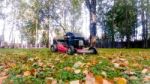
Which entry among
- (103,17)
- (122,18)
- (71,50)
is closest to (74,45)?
(71,50)

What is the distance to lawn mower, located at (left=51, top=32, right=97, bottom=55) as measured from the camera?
43.9ft

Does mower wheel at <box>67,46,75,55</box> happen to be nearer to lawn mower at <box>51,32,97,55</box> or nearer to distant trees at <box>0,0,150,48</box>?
lawn mower at <box>51,32,97,55</box>

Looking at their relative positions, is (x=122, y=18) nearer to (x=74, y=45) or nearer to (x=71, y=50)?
(x=74, y=45)

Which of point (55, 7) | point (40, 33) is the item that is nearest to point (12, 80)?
point (55, 7)

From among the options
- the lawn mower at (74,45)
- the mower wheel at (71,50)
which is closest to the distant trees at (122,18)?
the lawn mower at (74,45)

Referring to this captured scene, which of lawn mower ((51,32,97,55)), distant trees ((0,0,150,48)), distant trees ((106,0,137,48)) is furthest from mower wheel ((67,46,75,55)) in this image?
distant trees ((106,0,137,48))

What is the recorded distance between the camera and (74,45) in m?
14.1

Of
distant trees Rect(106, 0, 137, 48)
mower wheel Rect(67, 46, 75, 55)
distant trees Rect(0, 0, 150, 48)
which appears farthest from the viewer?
distant trees Rect(106, 0, 137, 48)

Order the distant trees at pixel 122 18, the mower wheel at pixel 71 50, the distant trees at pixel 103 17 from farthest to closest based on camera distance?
the distant trees at pixel 122 18 → the distant trees at pixel 103 17 → the mower wheel at pixel 71 50

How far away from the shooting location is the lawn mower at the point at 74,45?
13.4 metres

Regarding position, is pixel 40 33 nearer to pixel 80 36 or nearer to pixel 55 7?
pixel 55 7

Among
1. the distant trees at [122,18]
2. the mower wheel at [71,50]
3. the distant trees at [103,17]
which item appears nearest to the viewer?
the mower wheel at [71,50]

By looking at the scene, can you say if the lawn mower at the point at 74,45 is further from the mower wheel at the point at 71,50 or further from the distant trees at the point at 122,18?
the distant trees at the point at 122,18

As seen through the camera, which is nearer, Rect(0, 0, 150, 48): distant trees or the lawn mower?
the lawn mower
